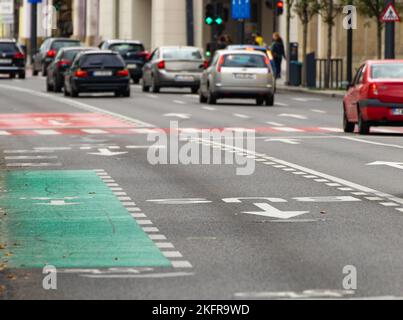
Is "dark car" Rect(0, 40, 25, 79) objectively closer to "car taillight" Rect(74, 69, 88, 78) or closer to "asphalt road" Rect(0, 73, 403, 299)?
"car taillight" Rect(74, 69, 88, 78)

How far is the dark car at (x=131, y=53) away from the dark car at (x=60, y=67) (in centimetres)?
731

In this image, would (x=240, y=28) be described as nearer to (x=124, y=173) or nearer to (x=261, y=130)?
(x=261, y=130)

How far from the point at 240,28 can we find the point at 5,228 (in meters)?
52.8

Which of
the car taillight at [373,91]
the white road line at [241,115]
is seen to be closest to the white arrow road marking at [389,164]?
the car taillight at [373,91]

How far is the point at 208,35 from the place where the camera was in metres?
87.7

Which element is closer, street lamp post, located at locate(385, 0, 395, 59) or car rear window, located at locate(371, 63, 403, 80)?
car rear window, located at locate(371, 63, 403, 80)

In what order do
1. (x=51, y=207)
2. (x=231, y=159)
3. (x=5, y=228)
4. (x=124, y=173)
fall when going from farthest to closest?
(x=231, y=159)
(x=124, y=173)
(x=51, y=207)
(x=5, y=228)

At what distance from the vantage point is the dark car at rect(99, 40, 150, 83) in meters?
61.7

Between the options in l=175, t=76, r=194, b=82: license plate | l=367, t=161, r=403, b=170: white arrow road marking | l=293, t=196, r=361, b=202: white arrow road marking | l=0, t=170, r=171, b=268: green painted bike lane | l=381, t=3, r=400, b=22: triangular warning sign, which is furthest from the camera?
l=175, t=76, r=194, b=82: license plate

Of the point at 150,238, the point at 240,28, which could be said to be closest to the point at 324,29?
the point at 240,28

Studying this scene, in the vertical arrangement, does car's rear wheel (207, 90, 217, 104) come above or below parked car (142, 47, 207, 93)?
below

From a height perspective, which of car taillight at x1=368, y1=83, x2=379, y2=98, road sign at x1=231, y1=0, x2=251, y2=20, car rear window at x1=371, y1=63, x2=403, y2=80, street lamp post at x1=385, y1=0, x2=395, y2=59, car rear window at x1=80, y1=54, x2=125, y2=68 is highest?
road sign at x1=231, y1=0, x2=251, y2=20

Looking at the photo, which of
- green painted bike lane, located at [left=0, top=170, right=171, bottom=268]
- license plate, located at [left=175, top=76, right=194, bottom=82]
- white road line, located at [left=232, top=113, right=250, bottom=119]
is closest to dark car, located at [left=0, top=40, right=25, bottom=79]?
license plate, located at [left=175, top=76, right=194, bottom=82]

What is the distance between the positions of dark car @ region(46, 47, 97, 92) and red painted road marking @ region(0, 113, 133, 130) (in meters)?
13.1
